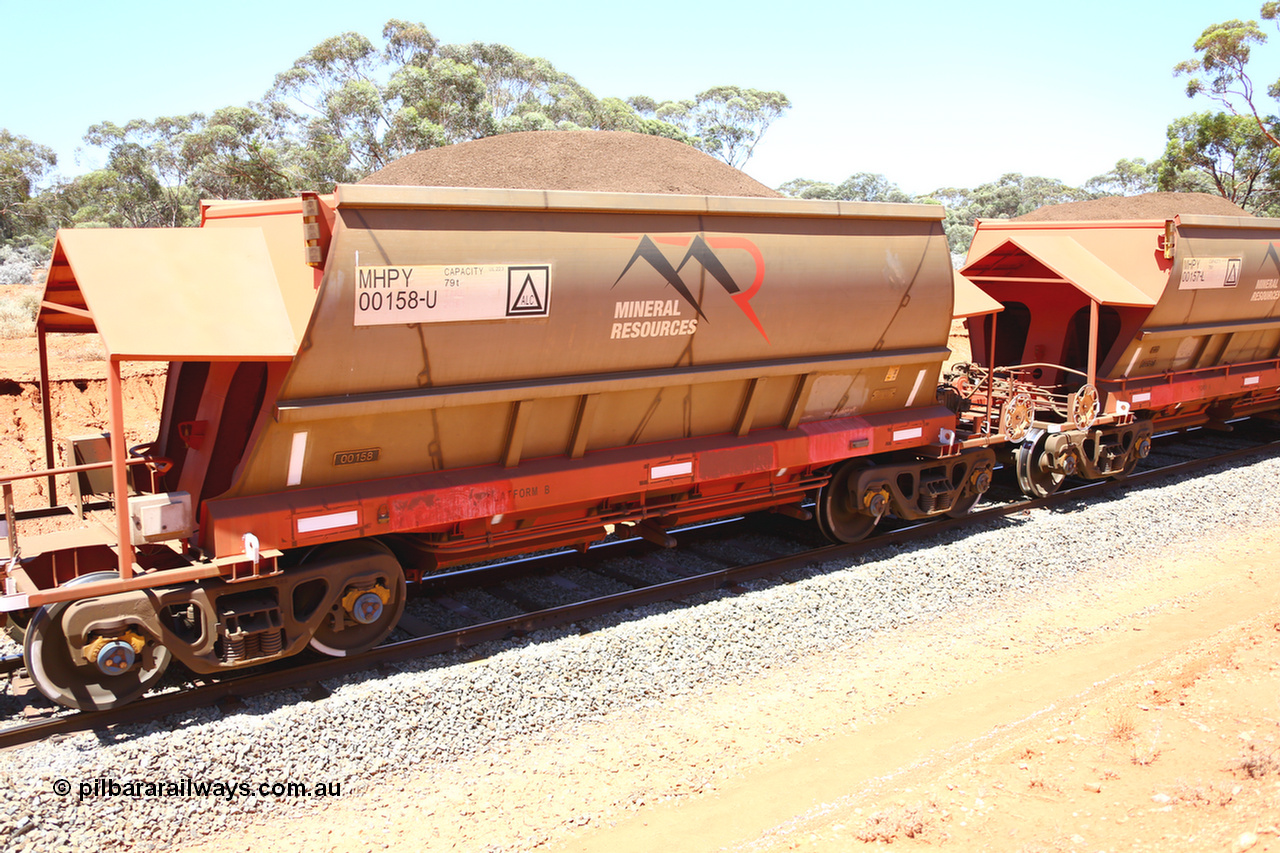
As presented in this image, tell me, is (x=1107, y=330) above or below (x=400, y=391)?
above

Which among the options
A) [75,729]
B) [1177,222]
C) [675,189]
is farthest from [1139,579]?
[675,189]

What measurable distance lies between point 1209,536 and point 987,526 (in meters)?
2.67

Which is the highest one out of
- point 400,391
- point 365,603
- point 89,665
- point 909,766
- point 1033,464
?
point 400,391

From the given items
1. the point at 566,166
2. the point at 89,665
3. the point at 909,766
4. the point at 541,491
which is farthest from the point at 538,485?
the point at 566,166

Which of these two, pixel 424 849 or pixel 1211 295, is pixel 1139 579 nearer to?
pixel 1211 295

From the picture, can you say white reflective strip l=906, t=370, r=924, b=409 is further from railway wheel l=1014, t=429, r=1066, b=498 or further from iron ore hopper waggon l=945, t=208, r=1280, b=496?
railway wheel l=1014, t=429, r=1066, b=498

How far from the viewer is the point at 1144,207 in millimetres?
53781

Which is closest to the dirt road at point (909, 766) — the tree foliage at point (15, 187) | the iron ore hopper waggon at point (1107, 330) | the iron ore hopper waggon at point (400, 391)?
the iron ore hopper waggon at point (400, 391)

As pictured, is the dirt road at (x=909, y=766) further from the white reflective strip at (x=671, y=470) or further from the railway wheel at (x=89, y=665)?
the white reflective strip at (x=671, y=470)

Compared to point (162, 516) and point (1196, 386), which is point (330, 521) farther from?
point (1196, 386)

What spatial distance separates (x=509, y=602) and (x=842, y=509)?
4.05 m

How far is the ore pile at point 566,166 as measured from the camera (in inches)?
1401

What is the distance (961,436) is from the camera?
1083cm

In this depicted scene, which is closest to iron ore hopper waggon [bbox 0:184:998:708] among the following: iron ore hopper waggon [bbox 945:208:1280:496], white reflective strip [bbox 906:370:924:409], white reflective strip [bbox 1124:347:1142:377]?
white reflective strip [bbox 906:370:924:409]
